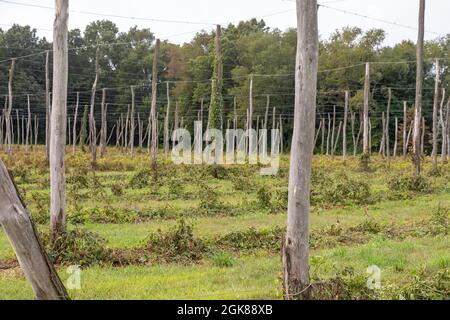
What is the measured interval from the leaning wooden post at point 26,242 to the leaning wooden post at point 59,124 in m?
4.27

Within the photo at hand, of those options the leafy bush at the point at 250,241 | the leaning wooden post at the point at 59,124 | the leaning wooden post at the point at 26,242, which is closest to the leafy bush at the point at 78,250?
the leaning wooden post at the point at 59,124

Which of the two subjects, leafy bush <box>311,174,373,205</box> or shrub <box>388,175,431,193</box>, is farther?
shrub <box>388,175,431,193</box>

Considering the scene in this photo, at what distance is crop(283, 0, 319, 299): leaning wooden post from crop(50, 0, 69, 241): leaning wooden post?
481cm

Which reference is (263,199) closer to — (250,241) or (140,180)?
(250,241)

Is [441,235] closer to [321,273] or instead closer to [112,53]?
[321,273]

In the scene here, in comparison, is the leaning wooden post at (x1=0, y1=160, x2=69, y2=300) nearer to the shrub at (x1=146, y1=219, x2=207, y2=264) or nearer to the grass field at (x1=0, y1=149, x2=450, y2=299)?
the grass field at (x1=0, y1=149, x2=450, y2=299)

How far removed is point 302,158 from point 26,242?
9.24 feet

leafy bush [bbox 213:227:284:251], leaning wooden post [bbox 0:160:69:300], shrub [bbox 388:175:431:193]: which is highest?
leaning wooden post [bbox 0:160:69:300]

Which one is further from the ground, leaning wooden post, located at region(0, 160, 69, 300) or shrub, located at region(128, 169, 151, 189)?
leaning wooden post, located at region(0, 160, 69, 300)

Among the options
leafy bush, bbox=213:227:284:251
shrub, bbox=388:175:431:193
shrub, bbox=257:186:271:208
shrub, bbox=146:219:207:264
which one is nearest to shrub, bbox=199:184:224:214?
shrub, bbox=257:186:271:208

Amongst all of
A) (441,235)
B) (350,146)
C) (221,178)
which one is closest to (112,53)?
(350,146)

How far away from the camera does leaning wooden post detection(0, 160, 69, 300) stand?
4.77 meters

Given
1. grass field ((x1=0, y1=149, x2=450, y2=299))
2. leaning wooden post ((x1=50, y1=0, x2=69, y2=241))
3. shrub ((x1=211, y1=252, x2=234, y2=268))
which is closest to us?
grass field ((x1=0, y1=149, x2=450, y2=299))

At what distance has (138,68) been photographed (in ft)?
209
